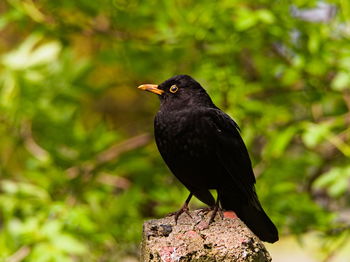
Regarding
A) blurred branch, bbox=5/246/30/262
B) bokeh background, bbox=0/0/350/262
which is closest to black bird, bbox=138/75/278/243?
bokeh background, bbox=0/0/350/262

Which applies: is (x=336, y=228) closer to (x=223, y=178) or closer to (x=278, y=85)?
(x=278, y=85)

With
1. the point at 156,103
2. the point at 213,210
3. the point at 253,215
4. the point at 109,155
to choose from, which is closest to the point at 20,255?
the point at 109,155

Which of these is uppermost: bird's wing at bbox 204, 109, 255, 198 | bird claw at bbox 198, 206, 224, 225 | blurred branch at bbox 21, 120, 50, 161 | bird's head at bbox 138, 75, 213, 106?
blurred branch at bbox 21, 120, 50, 161

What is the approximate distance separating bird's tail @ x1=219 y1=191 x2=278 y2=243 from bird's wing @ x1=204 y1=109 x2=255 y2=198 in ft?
0.35

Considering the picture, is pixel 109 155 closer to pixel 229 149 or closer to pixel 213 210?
pixel 229 149

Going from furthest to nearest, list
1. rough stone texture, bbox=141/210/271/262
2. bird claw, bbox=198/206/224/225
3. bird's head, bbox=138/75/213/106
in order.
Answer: bird's head, bbox=138/75/213/106
bird claw, bbox=198/206/224/225
rough stone texture, bbox=141/210/271/262

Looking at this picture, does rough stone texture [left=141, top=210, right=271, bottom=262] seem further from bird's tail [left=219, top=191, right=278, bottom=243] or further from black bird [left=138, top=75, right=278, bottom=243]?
bird's tail [left=219, top=191, right=278, bottom=243]

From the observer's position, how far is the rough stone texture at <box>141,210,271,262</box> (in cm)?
306

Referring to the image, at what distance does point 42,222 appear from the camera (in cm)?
570

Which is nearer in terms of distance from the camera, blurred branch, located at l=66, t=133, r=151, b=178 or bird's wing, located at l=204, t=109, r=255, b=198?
bird's wing, located at l=204, t=109, r=255, b=198

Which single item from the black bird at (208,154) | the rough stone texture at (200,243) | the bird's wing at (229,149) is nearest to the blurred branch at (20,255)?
the black bird at (208,154)

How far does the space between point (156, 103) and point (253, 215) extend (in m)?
3.20

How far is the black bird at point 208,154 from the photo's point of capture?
391 centimetres

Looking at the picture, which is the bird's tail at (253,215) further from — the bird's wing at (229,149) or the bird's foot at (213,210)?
the bird's foot at (213,210)
